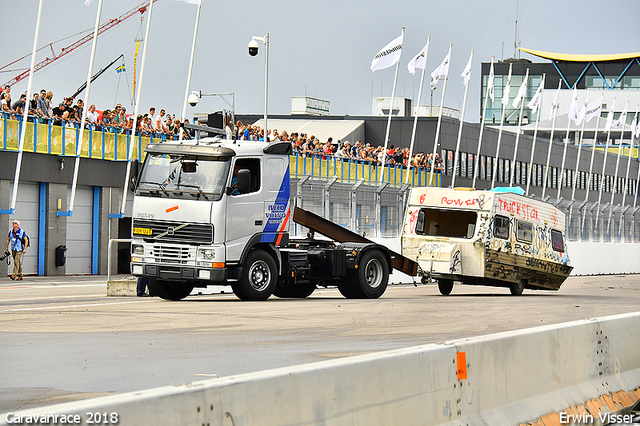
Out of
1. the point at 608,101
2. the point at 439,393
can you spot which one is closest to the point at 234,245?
the point at 439,393

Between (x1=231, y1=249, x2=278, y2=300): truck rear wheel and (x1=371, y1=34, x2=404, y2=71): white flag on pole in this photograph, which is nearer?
(x1=231, y1=249, x2=278, y2=300): truck rear wheel

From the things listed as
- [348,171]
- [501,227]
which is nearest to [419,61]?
[348,171]

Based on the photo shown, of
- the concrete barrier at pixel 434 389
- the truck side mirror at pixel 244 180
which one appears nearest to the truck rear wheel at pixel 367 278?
the truck side mirror at pixel 244 180

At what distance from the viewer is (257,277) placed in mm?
19062

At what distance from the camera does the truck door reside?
18.1m

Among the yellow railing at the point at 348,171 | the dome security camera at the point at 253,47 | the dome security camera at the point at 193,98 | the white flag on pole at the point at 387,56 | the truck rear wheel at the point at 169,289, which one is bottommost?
the truck rear wheel at the point at 169,289

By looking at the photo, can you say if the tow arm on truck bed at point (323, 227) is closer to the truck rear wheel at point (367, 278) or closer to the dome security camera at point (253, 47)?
the truck rear wheel at point (367, 278)

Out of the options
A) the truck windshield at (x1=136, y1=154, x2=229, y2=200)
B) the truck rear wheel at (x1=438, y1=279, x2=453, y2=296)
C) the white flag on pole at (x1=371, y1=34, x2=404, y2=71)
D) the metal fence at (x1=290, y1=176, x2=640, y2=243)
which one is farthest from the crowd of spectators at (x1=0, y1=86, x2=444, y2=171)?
the truck windshield at (x1=136, y1=154, x2=229, y2=200)

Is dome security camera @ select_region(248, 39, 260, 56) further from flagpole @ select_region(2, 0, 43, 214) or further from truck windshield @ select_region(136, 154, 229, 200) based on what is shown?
truck windshield @ select_region(136, 154, 229, 200)

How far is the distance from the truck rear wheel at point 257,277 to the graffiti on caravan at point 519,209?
8.50 metres

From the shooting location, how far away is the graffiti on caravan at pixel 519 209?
25.6 m

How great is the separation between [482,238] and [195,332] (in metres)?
13.2

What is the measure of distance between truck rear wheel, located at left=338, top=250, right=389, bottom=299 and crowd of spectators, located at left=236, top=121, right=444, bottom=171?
37.7 ft

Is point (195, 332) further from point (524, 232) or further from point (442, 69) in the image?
point (442, 69)
